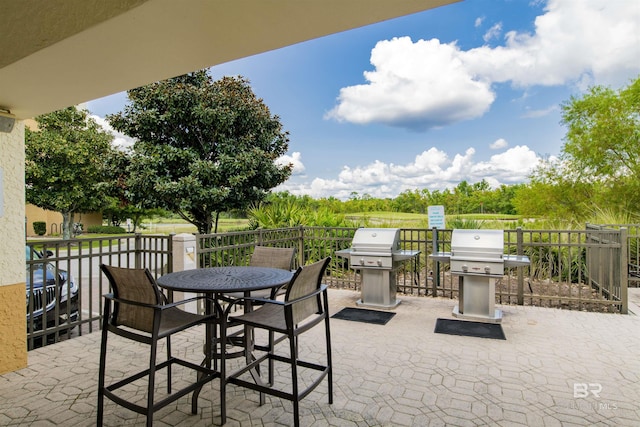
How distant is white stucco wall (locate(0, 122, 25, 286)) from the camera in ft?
10.3

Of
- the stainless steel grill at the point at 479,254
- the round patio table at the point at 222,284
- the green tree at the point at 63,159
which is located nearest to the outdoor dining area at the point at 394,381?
the round patio table at the point at 222,284

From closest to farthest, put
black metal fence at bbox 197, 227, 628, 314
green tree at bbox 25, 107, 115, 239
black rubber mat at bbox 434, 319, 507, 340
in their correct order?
black rubber mat at bbox 434, 319, 507, 340 < black metal fence at bbox 197, 227, 628, 314 < green tree at bbox 25, 107, 115, 239

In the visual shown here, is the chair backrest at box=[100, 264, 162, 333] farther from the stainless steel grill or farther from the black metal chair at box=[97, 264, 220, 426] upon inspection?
the stainless steel grill

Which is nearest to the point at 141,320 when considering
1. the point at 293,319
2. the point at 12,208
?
the point at 293,319

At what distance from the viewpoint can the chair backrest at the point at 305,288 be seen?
2.23 m

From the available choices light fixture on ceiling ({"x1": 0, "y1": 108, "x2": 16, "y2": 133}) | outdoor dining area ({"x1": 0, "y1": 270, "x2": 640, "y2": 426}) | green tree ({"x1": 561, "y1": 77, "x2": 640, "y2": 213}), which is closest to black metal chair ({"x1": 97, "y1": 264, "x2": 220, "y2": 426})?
outdoor dining area ({"x1": 0, "y1": 270, "x2": 640, "y2": 426})

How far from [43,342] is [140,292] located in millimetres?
2569

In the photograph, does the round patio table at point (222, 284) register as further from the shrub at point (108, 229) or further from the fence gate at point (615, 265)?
the shrub at point (108, 229)

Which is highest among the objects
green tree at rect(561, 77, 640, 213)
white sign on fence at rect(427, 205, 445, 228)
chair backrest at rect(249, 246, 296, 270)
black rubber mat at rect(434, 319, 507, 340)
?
green tree at rect(561, 77, 640, 213)

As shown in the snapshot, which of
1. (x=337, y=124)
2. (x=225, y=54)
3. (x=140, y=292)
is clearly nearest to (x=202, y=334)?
(x=140, y=292)

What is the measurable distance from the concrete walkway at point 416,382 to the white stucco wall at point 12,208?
0.92m

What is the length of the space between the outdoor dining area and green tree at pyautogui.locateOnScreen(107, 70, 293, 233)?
545cm

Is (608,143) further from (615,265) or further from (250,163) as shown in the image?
(250,163)

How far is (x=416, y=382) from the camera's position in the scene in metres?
2.87
